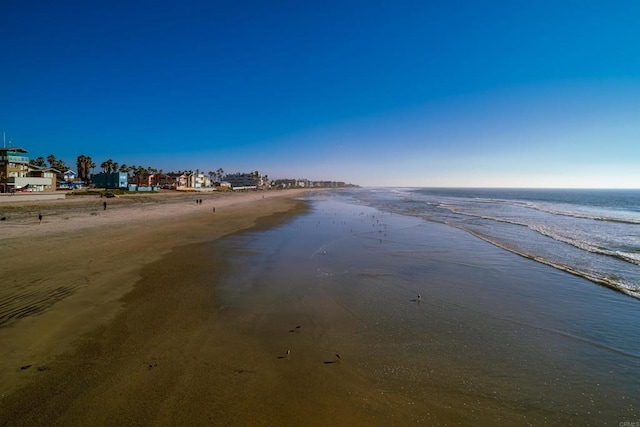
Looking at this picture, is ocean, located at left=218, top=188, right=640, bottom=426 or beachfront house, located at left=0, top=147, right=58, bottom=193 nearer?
ocean, located at left=218, top=188, right=640, bottom=426

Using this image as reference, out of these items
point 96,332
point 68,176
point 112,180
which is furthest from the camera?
point 112,180

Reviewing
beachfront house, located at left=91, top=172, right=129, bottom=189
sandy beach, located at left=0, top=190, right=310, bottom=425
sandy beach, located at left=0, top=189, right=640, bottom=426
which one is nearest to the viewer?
sandy beach, located at left=0, top=190, right=310, bottom=425

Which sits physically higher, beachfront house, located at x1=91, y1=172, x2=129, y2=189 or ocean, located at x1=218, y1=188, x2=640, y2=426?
beachfront house, located at x1=91, y1=172, x2=129, y2=189

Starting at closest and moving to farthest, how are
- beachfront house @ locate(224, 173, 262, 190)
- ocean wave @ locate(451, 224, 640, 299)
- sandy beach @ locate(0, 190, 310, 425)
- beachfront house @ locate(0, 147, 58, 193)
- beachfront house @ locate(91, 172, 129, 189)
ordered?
sandy beach @ locate(0, 190, 310, 425)
ocean wave @ locate(451, 224, 640, 299)
beachfront house @ locate(0, 147, 58, 193)
beachfront house @ locate(91, 172, 129, 189)
beachfront house @ locate(224, 173, 262, 190)

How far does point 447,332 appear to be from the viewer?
7.06 metres

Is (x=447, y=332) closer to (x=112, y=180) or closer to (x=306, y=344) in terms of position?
(x=306, y=344)

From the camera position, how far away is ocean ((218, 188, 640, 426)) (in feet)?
15.4

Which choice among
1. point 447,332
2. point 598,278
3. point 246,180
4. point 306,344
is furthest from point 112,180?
point 598,278

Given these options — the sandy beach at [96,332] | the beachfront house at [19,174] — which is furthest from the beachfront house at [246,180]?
the sandy beach at [96,332]

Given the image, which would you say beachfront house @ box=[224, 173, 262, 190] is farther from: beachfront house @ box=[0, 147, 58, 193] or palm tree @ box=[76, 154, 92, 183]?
beachfront house @ box=[0, 147, 58, 193]

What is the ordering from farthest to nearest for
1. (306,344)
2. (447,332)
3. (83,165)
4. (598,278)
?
(83,165)
(598,278)
(447,332)
(306,344)

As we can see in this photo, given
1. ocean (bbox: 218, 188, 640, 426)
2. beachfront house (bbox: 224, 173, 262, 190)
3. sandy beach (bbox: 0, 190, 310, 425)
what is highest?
beachfront house (bbox: 224, 173, 262, 190)

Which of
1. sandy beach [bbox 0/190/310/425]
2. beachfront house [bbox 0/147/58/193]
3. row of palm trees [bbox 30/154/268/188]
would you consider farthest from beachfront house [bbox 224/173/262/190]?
sandy beach [bbox 0/190/310/425]

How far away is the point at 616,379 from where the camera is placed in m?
5.47
